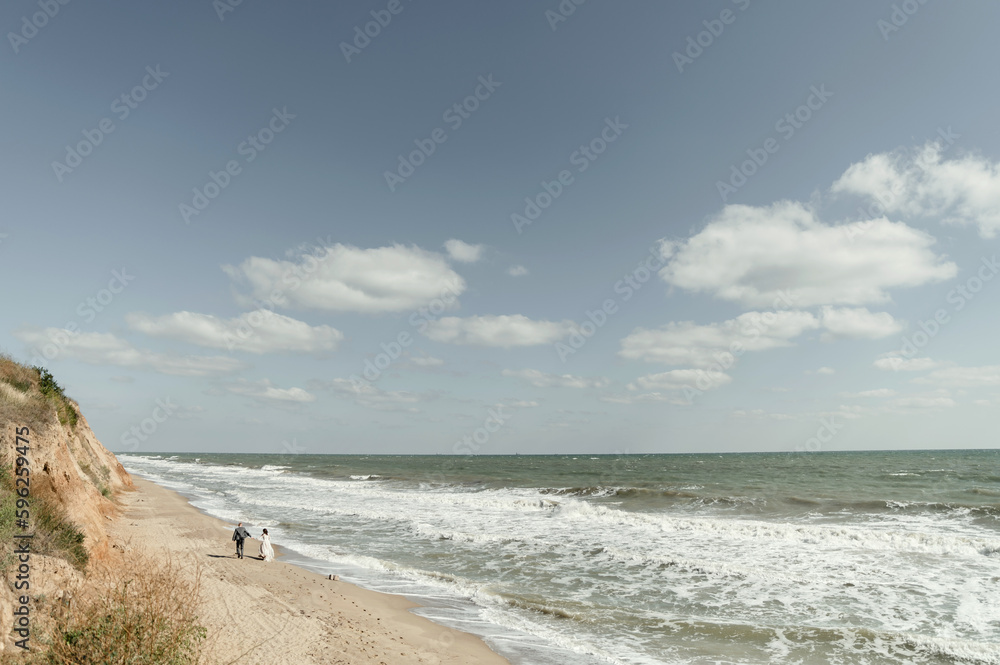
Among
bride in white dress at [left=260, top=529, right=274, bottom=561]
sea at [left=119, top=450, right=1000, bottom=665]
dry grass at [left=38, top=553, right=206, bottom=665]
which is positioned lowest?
sea at [left=119, top=450, right=1000, bottom=665]

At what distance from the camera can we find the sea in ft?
37.9

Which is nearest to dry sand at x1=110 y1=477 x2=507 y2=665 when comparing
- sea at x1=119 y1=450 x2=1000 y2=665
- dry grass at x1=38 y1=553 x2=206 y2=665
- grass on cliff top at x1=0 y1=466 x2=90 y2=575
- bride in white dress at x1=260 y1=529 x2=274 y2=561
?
bride in white dress at x1=260 y1=529 x2=274 y2=561

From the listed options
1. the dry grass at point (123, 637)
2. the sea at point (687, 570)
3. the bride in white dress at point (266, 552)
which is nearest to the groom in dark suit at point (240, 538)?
the bride in white dress at point (266, 552)

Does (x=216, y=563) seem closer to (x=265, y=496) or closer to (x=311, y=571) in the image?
(x=311, y=571)

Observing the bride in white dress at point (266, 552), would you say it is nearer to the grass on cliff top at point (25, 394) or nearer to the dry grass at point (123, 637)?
the grass on cliff top at point (25, 394)

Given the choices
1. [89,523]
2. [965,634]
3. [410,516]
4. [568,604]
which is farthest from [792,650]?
[410,516]

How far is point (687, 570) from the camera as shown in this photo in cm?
1769

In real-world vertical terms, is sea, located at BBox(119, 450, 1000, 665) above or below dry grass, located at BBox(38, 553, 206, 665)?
below

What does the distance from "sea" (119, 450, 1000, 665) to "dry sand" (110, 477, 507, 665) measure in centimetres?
89

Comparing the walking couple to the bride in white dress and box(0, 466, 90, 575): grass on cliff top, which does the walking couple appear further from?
box(0, 466, 90, 575): grass on cliff top

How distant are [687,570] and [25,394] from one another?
893 inches

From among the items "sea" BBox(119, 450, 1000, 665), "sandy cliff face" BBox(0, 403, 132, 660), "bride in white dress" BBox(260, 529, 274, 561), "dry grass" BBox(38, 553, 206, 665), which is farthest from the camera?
"bride in white dress" BBox(260, 529, 274, 561)

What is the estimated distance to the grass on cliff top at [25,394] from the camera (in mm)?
13617

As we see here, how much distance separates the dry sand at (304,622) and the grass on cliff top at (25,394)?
4.97 meters
